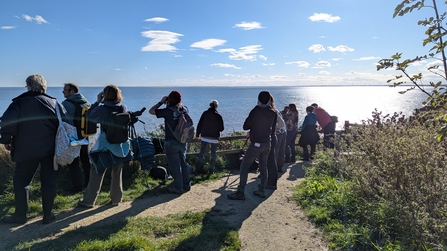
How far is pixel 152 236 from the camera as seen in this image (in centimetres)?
409

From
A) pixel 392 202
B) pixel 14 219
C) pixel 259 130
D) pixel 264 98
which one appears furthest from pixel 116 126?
pixel 392 202

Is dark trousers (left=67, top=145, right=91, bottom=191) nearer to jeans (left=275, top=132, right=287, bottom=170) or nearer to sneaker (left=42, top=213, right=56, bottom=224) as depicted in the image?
sneaker (left=42, top=213, right=56, bottom=224)

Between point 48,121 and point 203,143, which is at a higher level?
point 48,121

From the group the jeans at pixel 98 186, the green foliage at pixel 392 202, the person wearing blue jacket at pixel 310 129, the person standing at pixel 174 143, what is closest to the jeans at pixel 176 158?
the person standing at pixel 174 143

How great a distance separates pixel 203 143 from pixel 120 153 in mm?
2931

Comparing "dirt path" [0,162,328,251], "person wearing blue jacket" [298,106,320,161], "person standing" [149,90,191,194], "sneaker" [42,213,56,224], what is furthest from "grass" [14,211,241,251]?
"person wearing blue jacket" [298,106,320,161]

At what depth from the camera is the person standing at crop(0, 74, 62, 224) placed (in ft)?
13.7

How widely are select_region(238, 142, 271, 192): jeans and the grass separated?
1.21 metres

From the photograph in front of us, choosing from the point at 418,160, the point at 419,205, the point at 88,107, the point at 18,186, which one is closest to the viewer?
the point at 419,205

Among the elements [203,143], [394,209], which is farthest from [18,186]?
[394,209]

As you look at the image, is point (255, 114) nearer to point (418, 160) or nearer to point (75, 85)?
point (418, 160)

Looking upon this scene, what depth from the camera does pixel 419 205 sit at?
3764 mm

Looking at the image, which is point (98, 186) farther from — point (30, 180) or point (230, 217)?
point (230, 217)

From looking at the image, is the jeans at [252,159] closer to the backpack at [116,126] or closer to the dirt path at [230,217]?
the dirt path at [230,217]
